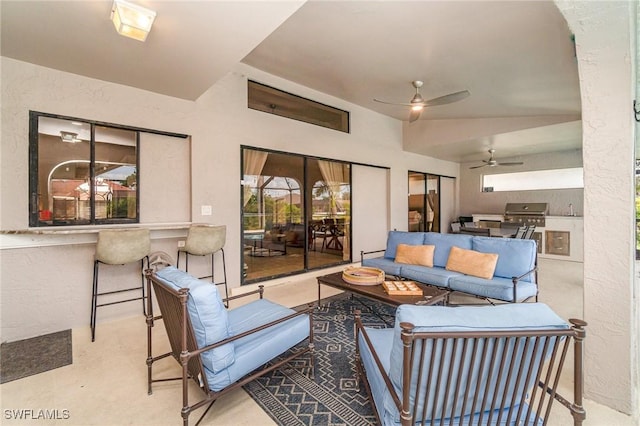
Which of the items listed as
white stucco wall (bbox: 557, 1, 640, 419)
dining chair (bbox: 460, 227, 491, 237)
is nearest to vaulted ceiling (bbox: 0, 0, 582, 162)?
white stucco wall (bbox: 557, 1, 640, 419)

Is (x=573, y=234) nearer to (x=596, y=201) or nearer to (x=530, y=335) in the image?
(x=596, y=201)

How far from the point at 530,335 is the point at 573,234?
7.30 m

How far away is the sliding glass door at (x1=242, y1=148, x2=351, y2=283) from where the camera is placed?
4559mm

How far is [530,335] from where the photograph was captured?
43.1 inches

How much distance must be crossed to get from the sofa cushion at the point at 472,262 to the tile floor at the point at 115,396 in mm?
1406

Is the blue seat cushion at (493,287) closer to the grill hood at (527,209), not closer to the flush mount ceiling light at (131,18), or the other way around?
the flush mount ceiling light at (131,18)

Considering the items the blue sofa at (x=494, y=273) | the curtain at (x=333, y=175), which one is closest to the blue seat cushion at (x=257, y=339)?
the blue sofa at (x=494, y=273)

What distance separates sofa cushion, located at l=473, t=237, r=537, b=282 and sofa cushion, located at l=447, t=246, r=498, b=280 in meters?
0.11

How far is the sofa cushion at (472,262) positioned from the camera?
3.44m

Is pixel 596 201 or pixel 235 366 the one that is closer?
pixel 235 366

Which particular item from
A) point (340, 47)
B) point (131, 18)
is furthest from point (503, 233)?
point (131, 18)

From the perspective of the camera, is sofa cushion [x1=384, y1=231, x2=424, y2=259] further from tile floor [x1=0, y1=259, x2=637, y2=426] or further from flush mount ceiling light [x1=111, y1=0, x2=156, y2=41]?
flush mount ceiling light [x1=111, y1=0, x2=156, y2=41]

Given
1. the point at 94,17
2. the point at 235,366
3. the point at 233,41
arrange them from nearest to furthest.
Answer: the point at 235,366
the point at 94,17
the point at 233,41

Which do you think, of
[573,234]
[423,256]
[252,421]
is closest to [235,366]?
[252,421]
